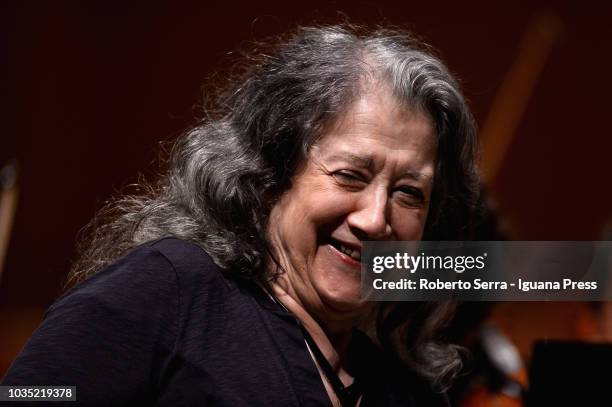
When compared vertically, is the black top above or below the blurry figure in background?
above

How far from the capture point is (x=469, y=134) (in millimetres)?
1306

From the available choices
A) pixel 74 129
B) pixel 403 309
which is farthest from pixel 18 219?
pixel 403 309

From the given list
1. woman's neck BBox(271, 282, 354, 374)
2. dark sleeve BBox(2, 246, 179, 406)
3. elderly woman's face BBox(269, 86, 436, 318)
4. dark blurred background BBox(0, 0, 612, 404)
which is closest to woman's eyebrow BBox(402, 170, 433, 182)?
elderly woman's face BBox(269, 86, 436, 318)

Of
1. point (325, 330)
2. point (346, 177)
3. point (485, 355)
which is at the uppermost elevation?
point (346, 177)

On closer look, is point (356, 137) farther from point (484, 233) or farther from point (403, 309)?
point (484, 233)

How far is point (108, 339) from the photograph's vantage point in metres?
0.94

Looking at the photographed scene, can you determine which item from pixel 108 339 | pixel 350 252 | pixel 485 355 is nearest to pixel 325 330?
pixel 350 252

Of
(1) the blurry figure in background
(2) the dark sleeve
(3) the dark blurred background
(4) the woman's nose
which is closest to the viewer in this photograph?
(2) the dark sleeve

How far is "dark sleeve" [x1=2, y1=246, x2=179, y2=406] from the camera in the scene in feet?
3.00

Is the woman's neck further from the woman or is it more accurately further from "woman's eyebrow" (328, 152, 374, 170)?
"woman's eyebrow" (328, 152, 374, 170)

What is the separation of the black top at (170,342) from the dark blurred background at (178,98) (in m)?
2.14

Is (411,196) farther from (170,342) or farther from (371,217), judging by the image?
(170,342)

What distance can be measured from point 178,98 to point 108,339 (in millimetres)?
2450

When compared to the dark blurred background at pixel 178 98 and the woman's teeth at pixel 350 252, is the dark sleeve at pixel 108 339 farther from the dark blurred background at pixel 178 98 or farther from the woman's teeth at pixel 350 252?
the dark blurred background at pixel 178 98
